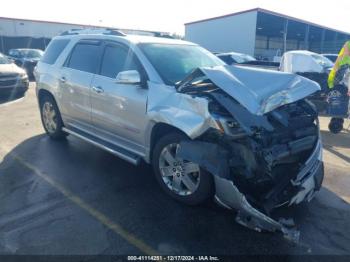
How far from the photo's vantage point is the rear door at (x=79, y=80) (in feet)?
16.3

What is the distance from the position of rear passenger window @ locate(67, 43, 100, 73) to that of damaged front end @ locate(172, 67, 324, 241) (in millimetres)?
1907

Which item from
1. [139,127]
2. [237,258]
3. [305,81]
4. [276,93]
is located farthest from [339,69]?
[237,258]

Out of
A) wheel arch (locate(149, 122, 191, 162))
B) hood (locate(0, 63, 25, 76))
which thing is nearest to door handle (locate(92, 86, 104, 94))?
wheel arch (locate(149, 122, 191, 162))

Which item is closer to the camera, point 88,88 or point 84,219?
point 84,219

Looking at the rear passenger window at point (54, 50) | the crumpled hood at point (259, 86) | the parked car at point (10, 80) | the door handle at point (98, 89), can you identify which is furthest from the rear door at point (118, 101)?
the parked car at point (10, 80)

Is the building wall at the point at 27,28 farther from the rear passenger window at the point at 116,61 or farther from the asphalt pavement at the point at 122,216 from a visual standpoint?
the rear passenger window at the point at 116,61

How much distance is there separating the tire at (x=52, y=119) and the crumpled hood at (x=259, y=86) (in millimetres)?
3446

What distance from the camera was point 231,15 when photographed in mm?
32438

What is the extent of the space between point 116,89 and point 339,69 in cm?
545

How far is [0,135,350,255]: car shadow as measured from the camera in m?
3.09

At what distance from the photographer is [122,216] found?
3.59m

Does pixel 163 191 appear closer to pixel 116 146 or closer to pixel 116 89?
pixel 116 146

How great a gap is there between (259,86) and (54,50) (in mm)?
4248

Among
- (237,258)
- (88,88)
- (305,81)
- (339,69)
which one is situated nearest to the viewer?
(237,258)
